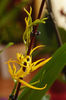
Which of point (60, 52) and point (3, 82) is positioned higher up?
point (60, 52)

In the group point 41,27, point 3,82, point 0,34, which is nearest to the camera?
point 41,27

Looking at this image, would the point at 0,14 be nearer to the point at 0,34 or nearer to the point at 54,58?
the point at 0,34

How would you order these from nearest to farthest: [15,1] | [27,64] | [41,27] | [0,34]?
[27,64] → [41,27] → [0,34] → [15,1]

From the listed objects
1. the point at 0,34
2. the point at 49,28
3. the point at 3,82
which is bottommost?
the point at 3,82

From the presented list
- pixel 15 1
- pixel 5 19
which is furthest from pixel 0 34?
pixel 15 1

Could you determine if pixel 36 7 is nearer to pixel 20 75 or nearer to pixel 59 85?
pixel 59 85

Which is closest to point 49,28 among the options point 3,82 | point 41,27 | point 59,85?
point 41,27

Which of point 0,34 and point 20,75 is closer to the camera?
point 20,75
